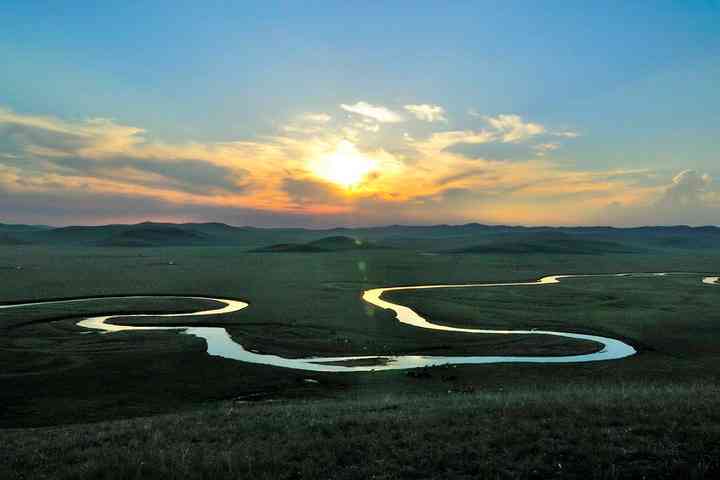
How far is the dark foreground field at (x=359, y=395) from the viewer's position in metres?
14.1

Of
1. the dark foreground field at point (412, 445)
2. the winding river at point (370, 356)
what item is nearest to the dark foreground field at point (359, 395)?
the dark foreground field at point (412, 445)

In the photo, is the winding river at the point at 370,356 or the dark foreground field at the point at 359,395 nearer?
the dark foreground field at the point at 359,395

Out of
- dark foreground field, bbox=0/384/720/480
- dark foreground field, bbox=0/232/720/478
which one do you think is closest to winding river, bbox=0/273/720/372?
dark foreground field, bbox=0/232/720/478

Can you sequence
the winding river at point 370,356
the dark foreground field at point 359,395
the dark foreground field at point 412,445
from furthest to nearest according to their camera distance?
1. the winding river at point 370,356
2. the dark foreground field at point 359,395
3. the dark foreground field at point 412,445

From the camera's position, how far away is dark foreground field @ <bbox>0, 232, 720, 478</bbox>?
1410 centimetres

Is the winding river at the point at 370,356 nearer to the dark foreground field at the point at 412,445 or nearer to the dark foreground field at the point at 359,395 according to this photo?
the dark foreground field at the point at 359,395

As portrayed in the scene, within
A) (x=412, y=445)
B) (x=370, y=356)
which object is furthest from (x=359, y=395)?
(x=412, y=445)

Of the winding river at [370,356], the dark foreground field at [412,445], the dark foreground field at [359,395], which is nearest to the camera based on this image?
the dark foreground field at [412,445]

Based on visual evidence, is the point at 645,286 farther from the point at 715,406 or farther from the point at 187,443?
the point at 187,443

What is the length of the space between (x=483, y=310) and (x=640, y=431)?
54130 millimetres

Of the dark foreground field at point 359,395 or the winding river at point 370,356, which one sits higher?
the dark foreground field at point 359,395

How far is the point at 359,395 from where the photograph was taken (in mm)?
30938

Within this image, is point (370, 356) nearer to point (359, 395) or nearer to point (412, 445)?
point (359, 395)

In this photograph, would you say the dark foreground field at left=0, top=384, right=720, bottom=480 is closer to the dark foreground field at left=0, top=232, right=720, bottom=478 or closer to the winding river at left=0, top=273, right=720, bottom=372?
the dark foreground field at left=0, top=232, right=720, bottom=478
